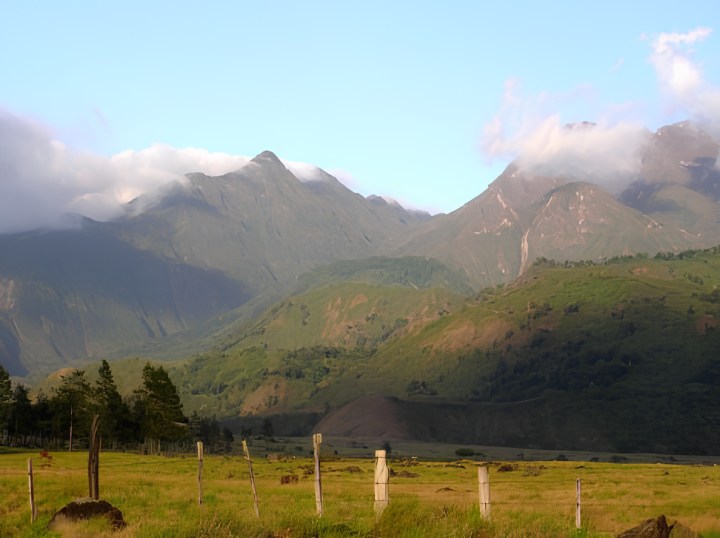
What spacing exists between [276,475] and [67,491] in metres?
43.2

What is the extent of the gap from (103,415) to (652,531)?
125173mm

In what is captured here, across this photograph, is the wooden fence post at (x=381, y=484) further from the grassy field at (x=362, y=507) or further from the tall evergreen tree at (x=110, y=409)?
the tall evergreen tree at (x=110, y=409)

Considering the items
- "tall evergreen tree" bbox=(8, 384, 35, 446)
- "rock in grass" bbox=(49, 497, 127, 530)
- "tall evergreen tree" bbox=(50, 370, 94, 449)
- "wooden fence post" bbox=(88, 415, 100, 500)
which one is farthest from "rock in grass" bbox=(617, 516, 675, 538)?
"tall evergreen tree" bbox=(8, 384, 35, 446)

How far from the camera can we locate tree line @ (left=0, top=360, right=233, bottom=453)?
5782 inches

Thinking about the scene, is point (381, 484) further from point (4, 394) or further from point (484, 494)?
point (4, 394)

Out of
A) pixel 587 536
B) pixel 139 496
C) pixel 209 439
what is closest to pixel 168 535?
pixel 587 536

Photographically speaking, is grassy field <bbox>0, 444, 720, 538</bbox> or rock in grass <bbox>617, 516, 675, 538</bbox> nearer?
→ grassy field <bbox>0, 444, 720, 538</bbox>

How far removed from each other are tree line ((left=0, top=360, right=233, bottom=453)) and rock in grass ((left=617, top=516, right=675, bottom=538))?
11904 centimetres

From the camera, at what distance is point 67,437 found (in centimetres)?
16388

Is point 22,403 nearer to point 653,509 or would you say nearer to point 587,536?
point 653,509

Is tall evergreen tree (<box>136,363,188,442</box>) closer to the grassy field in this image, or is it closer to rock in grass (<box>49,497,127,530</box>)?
the grassy field

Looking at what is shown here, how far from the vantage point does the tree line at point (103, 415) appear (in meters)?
147

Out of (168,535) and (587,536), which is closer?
(168,535)

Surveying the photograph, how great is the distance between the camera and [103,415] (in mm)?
144750
